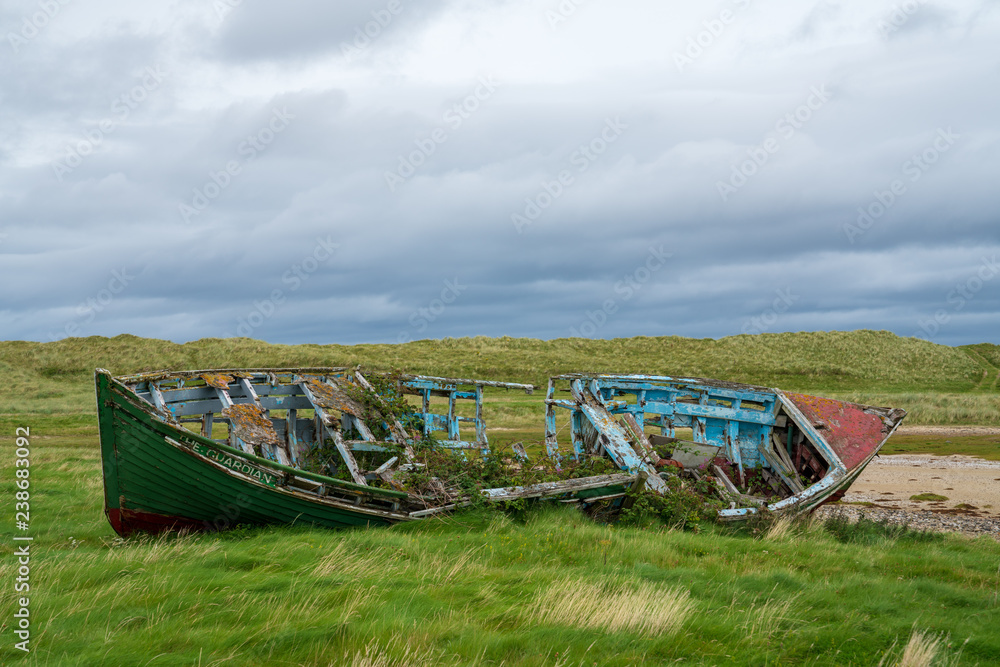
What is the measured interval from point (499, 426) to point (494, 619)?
2586cm

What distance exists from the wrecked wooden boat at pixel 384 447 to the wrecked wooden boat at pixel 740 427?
37 millimetres

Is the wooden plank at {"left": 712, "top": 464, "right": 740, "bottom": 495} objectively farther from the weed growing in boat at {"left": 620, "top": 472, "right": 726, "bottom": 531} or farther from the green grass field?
the weed growing in boat at {"left": 620, "top": 472, "right": 726, "bottom": 531}

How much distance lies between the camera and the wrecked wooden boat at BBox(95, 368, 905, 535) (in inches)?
353

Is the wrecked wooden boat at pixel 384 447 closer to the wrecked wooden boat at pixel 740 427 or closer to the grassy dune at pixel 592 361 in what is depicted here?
the wrecked wooden boat at pixel 740 427

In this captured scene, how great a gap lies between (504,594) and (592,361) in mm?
57021

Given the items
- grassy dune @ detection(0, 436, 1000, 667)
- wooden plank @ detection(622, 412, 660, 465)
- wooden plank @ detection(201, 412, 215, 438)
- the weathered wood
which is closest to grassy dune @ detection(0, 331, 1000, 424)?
wooden plank @ detection(201, 412, 215, 438)

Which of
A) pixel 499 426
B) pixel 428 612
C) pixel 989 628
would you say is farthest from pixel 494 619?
pixel 499 426

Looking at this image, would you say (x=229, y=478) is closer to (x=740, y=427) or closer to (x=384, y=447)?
(x=384, y=447)

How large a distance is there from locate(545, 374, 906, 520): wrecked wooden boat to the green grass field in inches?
79.2

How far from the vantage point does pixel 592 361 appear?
6369 cm

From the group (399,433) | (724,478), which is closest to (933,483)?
(724,478)

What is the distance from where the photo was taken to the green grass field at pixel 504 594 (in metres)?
5.75

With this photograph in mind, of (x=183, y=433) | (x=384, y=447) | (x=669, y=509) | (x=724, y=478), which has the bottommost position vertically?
(x=724, y=478)

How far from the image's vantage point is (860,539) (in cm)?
1194
